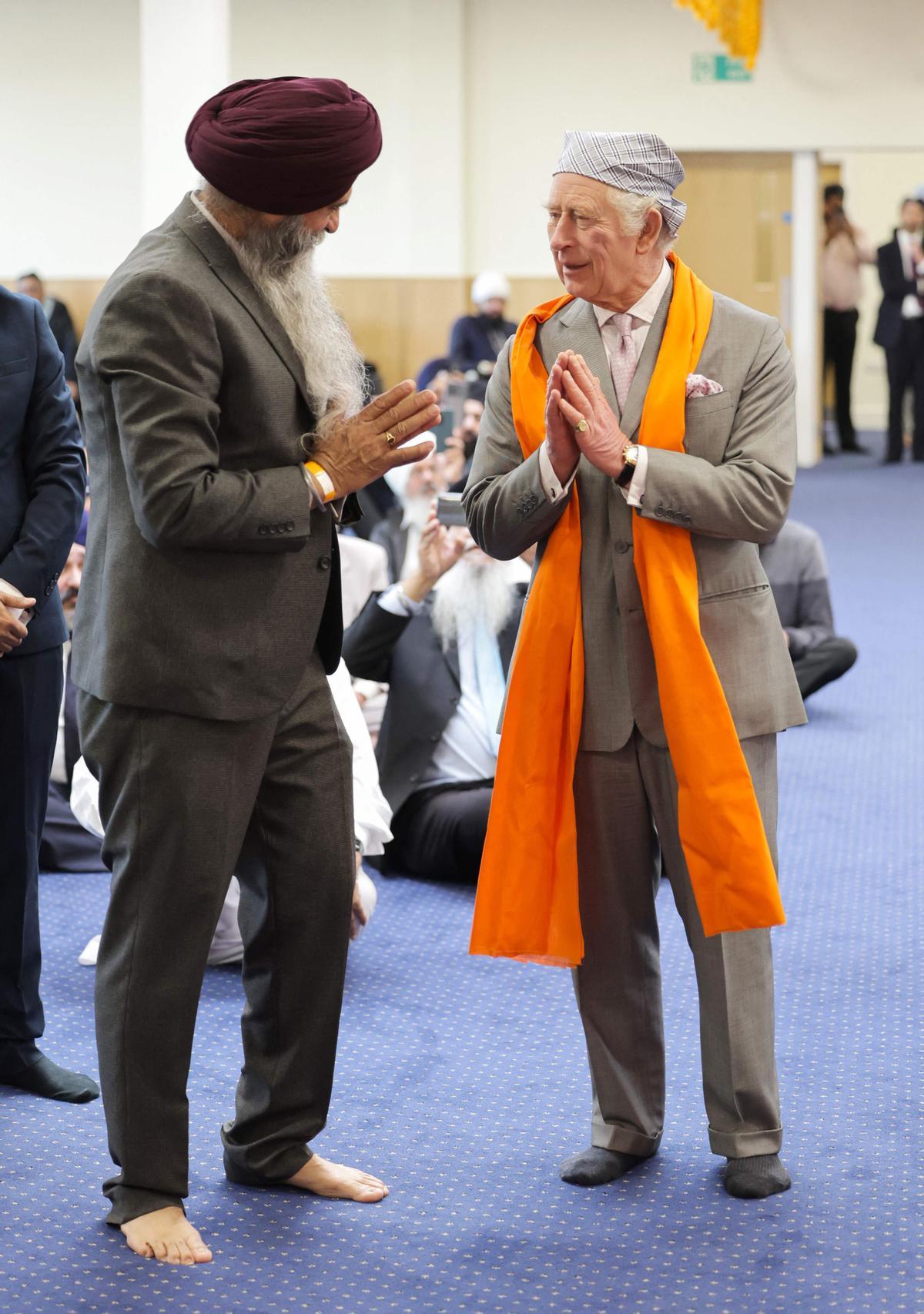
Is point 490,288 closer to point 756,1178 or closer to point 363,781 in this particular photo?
point 363,781

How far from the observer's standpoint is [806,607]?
586 cm

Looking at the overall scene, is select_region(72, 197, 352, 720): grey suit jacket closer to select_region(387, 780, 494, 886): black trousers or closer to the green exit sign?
select_region(387, 780, 494, 886): black trousers

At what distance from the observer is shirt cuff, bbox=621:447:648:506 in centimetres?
224

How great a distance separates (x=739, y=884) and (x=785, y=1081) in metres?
0.77

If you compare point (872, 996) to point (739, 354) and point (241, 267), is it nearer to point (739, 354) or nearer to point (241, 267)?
point (739, 354)

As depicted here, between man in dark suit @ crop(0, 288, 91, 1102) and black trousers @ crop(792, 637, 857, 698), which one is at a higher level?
man in dark suit @ crop(0, 288, 91, 1102)

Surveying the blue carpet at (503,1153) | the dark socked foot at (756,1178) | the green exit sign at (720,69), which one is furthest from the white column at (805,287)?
the dark socked foot at (756,1178)

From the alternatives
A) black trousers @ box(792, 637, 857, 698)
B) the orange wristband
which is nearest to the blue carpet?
the orange wristband

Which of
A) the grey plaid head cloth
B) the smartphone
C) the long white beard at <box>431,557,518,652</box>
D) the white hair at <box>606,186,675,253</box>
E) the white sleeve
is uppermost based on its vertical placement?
the grey plaid head cloth

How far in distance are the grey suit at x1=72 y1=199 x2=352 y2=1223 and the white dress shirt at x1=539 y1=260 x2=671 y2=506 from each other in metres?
0.32

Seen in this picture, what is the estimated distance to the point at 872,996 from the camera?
3.31m

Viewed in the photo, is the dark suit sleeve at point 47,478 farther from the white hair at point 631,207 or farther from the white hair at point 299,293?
the white hair at point 631,207

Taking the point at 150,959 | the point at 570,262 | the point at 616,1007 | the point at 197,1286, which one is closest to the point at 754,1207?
the point at 616,1007

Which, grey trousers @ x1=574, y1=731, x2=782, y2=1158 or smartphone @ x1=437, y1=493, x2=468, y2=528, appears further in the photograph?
smartphone @ x1=437, y1=493, x2=468, y2=528
